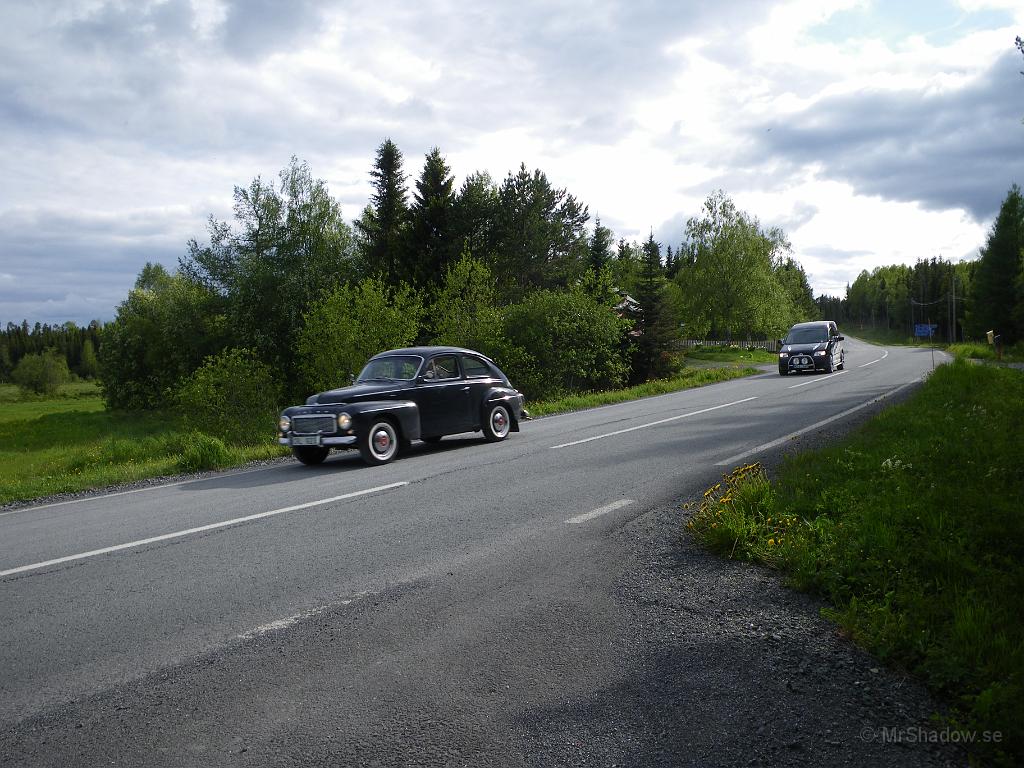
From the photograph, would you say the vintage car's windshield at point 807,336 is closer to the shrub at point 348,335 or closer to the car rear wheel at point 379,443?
the shrub at point 348,335

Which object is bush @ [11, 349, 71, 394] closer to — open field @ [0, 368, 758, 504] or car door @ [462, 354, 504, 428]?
open field @ [0, 368, 758, 504]

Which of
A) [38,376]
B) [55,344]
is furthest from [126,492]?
[55,344]

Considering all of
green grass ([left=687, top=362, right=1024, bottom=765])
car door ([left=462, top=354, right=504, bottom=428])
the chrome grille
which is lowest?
green grass ([left=687, top=362, right=1024, bottom=765])

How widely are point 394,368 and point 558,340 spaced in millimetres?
14375

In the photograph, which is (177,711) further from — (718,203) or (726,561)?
(718,203)

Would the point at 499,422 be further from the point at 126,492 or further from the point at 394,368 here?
the point at 126,492

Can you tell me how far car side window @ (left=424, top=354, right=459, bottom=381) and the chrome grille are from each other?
6.53 ft

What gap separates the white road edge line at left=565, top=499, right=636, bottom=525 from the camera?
22.1 feet

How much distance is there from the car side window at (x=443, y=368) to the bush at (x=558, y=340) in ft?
39.7

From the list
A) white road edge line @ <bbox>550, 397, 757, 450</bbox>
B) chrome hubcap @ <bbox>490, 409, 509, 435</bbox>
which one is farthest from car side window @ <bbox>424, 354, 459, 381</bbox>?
white road edge line @ <bbox>550, 397, 757, 450</bbox>

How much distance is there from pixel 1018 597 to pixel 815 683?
1.47m

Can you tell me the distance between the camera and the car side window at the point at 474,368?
13.1 metres

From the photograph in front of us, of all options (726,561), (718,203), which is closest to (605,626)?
(726,561)

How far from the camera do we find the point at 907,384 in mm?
20797
